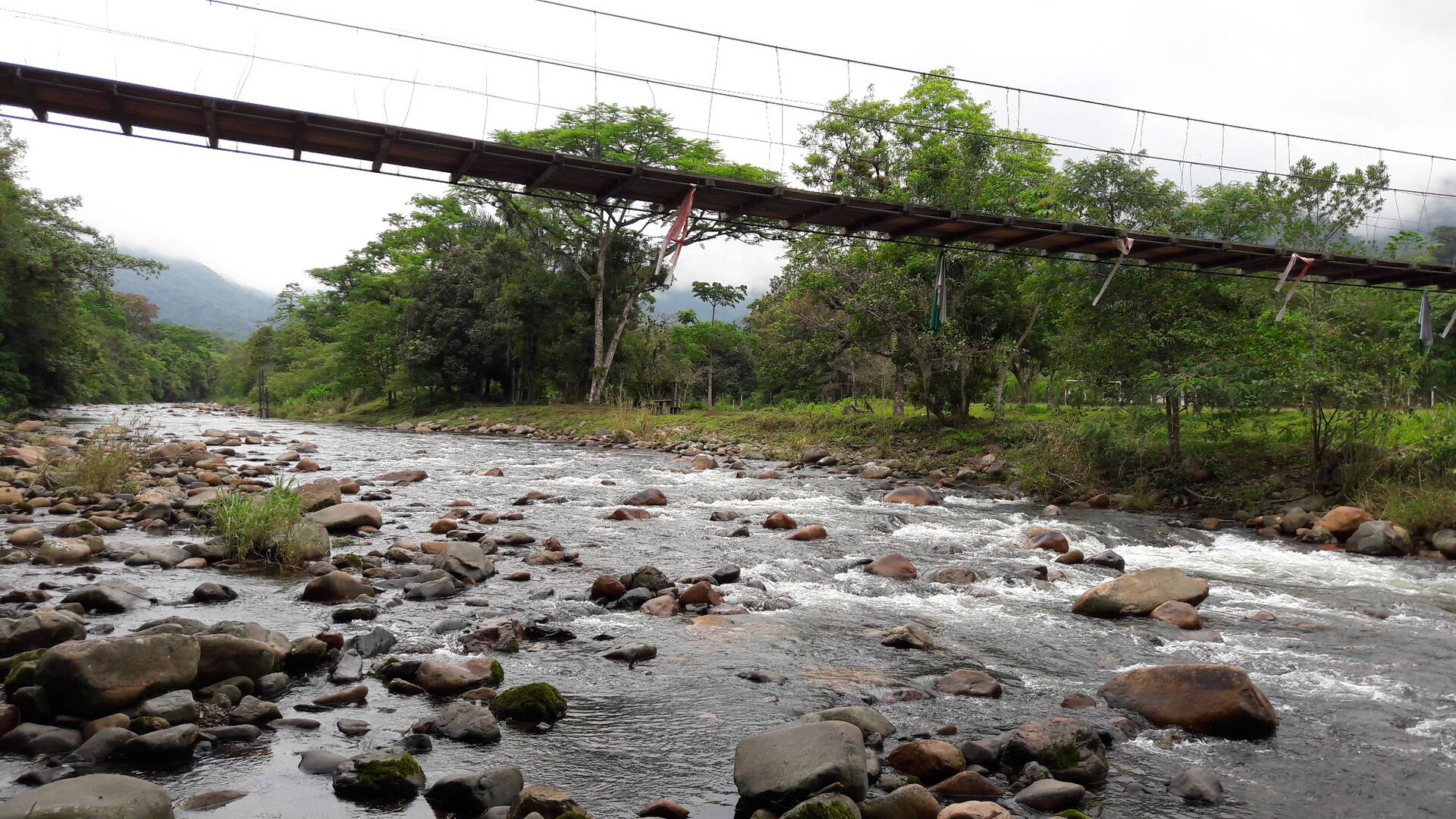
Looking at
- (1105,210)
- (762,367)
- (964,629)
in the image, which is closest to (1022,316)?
(1105,210)

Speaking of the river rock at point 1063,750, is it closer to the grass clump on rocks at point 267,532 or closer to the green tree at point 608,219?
the grass clump on rocks at point 267,532

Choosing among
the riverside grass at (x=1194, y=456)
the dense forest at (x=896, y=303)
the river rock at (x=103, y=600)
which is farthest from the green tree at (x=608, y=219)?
the river rock at (x=103, y=600)

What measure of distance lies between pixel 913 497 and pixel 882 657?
31.4 ft

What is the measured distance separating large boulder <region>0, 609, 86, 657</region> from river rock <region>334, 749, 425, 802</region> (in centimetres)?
287

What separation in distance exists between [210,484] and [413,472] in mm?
3795

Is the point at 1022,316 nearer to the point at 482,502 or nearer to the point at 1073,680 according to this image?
the point at 482,502

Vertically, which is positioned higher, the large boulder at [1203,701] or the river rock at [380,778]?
the large boulder at [1203,701]

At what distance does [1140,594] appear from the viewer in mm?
8242

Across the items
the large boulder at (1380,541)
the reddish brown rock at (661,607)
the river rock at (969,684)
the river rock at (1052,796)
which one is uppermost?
the large boulder at (1380,541)

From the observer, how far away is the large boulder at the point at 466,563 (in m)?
8.69

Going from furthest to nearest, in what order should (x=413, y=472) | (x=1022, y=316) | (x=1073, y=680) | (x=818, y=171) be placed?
(x=818, y=171) → (x=1022, y=316) → (x=413, y=472) → (x=1073, y=680)

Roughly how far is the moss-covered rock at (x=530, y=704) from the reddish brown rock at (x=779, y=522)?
7.40 metres

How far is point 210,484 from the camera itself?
14.5 metres

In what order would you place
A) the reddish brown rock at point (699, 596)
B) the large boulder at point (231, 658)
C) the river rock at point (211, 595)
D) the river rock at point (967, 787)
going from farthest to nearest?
the reddish brown rock at point (699, 596) < the river rock at point (211, 595) < the large boulder at point (231, 658) < the river rock at point (967, 787)
